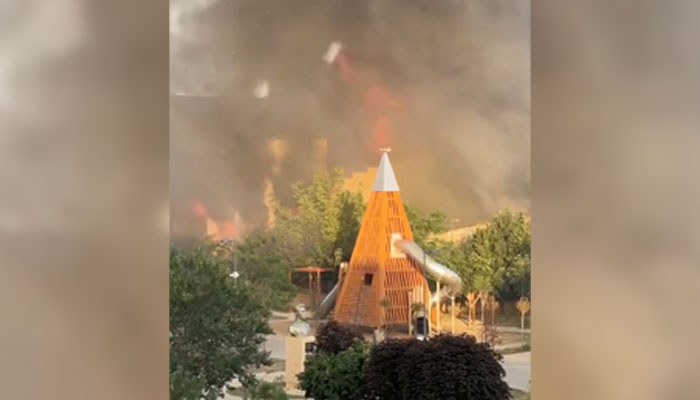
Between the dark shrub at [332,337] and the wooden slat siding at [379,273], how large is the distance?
0.10 feet

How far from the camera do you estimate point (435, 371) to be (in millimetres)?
2838

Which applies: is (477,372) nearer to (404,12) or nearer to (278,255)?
(278,255)

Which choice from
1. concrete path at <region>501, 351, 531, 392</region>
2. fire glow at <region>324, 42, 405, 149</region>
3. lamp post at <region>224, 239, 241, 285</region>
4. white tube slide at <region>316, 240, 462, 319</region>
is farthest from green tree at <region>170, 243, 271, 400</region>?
concrete path at <region>501, 351, 531, 392</region>

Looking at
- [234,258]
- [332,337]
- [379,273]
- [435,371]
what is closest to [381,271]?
[379,273]

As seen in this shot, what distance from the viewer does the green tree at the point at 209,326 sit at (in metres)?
2.75

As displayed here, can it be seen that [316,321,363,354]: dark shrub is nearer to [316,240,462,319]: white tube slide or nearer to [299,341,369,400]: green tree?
[299,341,369,400]: green tree

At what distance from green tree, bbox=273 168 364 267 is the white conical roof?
0.24 ft

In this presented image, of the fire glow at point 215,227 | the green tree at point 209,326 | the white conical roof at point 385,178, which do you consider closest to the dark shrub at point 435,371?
the green tree at point 209,326

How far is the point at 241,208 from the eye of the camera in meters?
2.77

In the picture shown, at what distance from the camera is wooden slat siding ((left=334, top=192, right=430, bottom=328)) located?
2.84 m

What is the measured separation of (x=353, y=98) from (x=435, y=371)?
0.95 m

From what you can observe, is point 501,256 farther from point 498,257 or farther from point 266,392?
point 266,392
